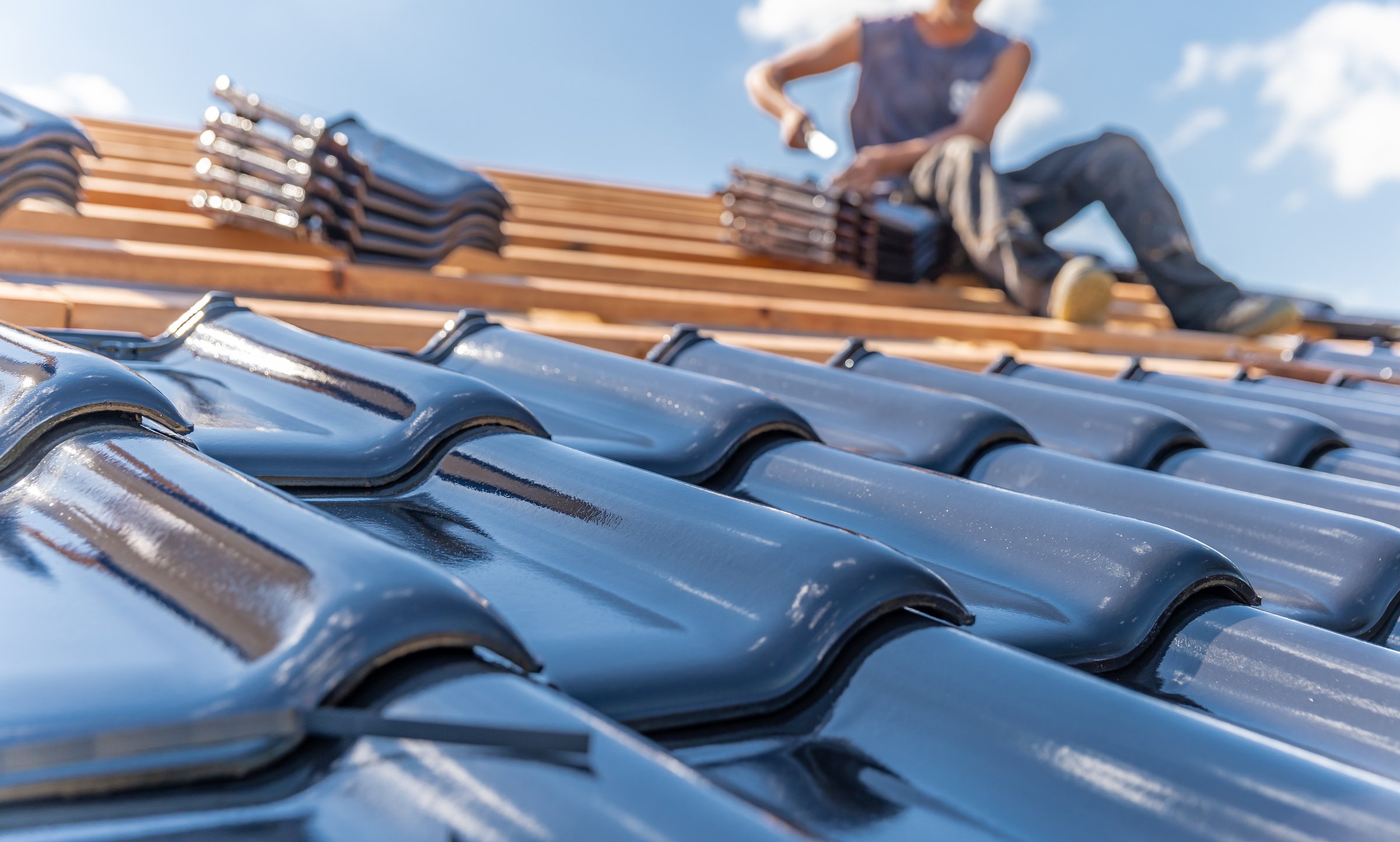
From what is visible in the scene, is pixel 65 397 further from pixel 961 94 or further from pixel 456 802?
pixel 961 94

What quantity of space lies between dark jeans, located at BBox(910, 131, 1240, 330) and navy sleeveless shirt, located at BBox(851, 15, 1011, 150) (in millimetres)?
671

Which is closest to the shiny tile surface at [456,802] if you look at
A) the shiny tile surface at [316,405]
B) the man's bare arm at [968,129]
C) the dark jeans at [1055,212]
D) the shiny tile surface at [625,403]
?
the shiny tile surface at [316,405]

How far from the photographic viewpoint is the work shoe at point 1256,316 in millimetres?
5227

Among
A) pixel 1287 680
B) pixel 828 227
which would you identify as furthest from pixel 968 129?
pixel 1287 680

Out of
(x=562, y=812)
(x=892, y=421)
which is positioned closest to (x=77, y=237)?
(x=892, y=421)

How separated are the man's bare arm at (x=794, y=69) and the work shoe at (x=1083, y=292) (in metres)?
2.13

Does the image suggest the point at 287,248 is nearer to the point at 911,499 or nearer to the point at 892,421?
the point at 892,421

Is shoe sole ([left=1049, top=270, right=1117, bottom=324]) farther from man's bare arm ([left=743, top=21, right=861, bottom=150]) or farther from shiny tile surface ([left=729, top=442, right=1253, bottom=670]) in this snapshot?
shiny tile surface ([left=729, top=442, right=1253, bottom=670])

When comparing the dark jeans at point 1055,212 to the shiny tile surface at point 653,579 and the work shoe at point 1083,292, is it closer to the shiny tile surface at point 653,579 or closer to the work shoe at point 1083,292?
the work shoe at point 1083,292

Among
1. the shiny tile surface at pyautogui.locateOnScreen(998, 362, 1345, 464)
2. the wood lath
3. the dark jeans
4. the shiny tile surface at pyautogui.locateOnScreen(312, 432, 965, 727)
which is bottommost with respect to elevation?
the wood lath

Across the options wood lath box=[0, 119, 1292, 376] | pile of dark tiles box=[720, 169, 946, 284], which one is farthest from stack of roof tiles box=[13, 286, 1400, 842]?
pile of dark tiles box=[720, 169, 946, 284]

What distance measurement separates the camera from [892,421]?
1739mm

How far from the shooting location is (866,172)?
573 centimetres

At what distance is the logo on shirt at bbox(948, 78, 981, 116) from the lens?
630cm
